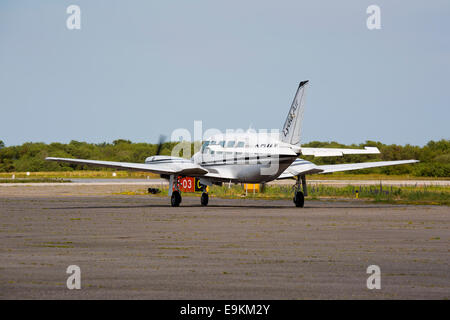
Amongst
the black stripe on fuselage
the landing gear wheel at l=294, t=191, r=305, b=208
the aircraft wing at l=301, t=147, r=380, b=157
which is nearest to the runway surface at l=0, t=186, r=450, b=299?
the aircraft wing at l=301, t=147, r=380, b=157

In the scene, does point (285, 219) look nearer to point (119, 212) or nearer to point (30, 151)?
point (119, 212)

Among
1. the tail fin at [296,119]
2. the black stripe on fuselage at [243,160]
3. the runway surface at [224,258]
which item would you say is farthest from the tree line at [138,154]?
the runway surface at [224,258]

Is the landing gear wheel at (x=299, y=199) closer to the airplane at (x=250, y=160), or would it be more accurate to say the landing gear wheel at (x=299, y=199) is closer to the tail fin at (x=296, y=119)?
the airplane at (x=250, y=160)

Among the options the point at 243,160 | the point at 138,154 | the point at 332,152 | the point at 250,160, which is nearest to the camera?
the point at 332,152

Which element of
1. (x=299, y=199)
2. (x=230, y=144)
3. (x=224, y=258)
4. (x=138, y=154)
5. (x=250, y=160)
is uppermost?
(x=138, y=154)

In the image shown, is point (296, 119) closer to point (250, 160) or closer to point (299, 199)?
Result: point (250, 160)

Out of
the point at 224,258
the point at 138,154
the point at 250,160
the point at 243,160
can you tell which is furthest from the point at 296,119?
the point at 138,154

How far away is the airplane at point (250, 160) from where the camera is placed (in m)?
33.3

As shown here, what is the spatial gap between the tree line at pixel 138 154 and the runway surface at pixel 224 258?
67304 millimetres

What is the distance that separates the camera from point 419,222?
83.1ft

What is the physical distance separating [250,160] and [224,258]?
2126 cm

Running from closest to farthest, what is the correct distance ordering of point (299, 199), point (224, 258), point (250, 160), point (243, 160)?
point (224, 258), point (250, 160), point (243, 160), point (299, 199)

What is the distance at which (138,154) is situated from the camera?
5433 inches

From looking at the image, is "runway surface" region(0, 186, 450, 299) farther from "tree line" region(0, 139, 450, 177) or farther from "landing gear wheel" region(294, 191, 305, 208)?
"tree line" region(0, 139, 450, 177)
